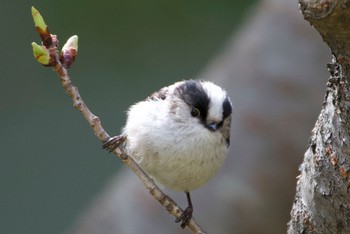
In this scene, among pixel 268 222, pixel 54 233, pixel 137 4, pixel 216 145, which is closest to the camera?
pixel 216 145

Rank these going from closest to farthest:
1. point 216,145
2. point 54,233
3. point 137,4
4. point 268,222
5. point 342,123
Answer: point 342,123 < point 216,145 < point 268,222 < point 54,233 < point 137,4

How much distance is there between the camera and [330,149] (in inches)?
46.2

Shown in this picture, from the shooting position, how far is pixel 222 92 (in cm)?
195

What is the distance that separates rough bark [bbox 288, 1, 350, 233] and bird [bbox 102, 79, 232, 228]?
53 cm

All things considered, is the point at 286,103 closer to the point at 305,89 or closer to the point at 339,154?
the point at 305,89

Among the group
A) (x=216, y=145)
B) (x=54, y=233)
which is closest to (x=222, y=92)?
(x=216, y=145)

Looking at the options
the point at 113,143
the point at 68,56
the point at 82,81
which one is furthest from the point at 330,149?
the point at 82,81

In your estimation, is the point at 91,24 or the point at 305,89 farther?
the point at 91,24

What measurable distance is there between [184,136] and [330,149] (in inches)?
29.4

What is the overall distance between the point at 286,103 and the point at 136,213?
1.81ft

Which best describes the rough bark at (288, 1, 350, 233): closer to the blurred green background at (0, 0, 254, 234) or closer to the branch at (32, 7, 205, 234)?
the branch at (32, 7, 205, 234)

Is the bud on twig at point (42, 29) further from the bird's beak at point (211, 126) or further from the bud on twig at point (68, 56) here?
the bird's beak at point (211, 126)

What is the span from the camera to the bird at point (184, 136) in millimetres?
1880

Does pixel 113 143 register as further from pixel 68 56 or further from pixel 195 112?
pixel 68 56
